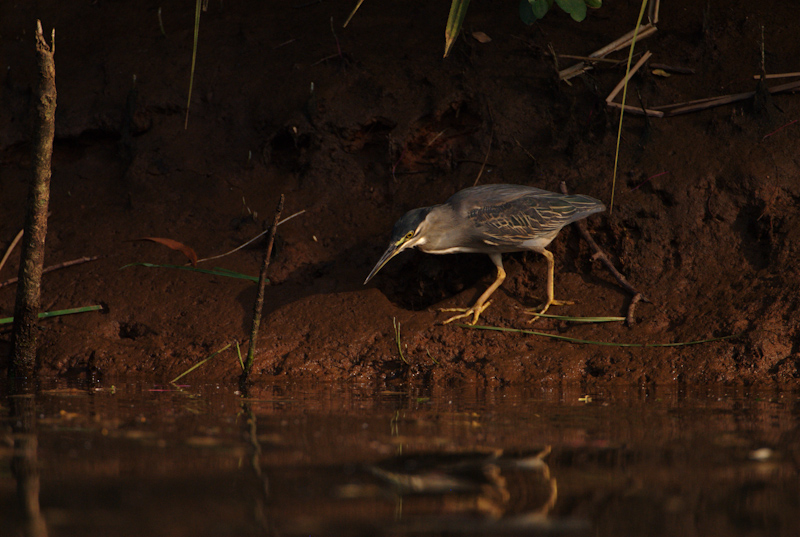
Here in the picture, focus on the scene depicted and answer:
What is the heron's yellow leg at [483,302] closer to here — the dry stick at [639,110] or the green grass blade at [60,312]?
the dry stick at [639,110]

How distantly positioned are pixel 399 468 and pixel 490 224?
2.84 meters

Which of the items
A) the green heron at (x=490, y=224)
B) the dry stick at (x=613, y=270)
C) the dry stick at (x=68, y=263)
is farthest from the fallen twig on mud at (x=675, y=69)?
the dry stick at (x=68, y=263)

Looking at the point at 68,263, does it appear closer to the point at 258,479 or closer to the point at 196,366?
the point at 196,366

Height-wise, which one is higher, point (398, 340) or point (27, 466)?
point (398, 340)

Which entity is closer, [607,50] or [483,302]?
[483,302]

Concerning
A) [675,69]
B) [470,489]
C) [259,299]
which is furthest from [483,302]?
[470,489]

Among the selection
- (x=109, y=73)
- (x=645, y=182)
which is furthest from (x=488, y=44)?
(x=109, y=73)

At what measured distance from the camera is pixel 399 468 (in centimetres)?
221

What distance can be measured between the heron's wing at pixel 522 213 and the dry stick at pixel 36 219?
95.7 inches

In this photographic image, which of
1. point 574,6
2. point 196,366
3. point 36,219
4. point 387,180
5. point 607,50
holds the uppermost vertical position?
point 607,50

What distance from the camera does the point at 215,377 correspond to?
4582 millimetres

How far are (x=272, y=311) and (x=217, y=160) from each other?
1.62 m

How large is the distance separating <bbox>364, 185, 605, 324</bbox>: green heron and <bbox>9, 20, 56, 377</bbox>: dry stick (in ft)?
6.24

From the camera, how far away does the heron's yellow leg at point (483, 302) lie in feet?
16.0
